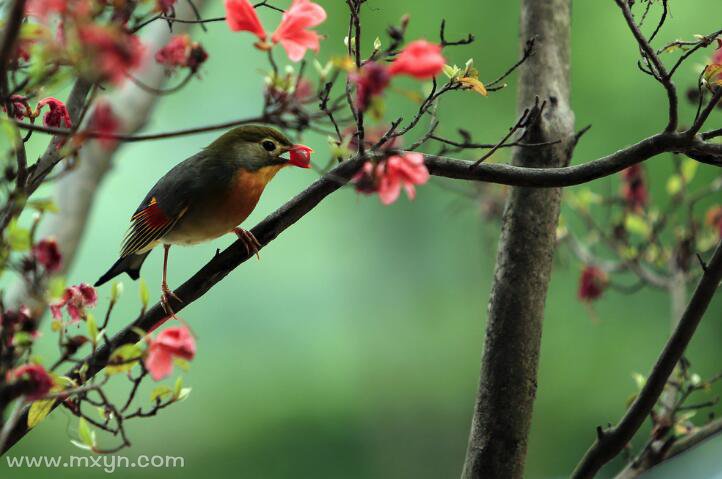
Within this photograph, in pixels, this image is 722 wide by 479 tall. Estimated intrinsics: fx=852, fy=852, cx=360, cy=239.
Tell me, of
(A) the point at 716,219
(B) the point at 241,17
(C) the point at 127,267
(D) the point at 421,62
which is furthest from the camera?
(A) the point at 716,219

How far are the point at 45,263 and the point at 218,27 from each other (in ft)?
7.71

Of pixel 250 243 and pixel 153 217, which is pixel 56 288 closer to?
pixel 250 243

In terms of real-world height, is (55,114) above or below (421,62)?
above

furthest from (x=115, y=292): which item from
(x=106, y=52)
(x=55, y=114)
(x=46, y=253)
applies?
(x=106, y=52)

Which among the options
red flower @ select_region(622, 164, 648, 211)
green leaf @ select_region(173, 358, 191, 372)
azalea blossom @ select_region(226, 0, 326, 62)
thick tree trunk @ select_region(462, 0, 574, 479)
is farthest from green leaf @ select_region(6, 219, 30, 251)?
red flower @ select_region(622, 164, 648, 211)

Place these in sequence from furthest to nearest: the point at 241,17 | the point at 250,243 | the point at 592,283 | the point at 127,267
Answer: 1. the point at 592,283
2. the point at 127,267
3. the point at 250,243
4. the point at 241,17

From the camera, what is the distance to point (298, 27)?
0.75 meters

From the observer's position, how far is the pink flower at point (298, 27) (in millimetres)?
740

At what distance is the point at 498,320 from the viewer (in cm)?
107

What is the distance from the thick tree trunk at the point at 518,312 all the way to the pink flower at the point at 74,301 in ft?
1.62

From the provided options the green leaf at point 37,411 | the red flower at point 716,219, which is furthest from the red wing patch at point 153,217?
the red flower at point 716,219

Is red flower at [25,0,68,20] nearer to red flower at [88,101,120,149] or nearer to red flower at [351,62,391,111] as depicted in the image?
red flower at [88,101,120,149]

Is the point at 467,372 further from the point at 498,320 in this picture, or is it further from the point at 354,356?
the point at 498,320

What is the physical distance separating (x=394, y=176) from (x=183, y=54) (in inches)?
9.8
